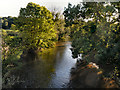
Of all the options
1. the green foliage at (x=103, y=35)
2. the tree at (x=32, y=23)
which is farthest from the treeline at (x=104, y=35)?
the tree at (x=32, y=23)

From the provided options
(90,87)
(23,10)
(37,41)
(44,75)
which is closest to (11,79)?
(44,75)

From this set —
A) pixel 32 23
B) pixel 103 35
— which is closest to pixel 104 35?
pixel 103 35

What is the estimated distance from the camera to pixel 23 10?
36719 mm

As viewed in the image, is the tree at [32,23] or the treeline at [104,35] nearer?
the treeline at [104,35]

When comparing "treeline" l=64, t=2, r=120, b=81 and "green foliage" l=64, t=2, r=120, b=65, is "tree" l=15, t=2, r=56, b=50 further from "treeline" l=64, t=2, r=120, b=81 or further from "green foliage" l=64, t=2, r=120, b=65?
"green foliage" l=64, t=2, r=120, b=65

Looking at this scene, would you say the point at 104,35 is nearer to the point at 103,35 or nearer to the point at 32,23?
the point at 103,35

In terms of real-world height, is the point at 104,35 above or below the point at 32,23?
below

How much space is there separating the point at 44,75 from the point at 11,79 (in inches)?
210

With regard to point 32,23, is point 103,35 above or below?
below

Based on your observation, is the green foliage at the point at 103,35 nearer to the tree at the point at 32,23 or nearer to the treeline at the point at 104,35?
the treeline at the point at 104,35

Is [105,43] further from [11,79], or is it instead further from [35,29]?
[35,29]

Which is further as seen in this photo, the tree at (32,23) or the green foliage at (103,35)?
the tree at (32,23)

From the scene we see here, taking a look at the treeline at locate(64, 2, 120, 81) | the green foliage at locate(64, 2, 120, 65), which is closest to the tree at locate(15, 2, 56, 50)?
the treeline at locate(64, 2, 120, 81)

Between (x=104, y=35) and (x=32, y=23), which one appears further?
(x=32, y=23)
